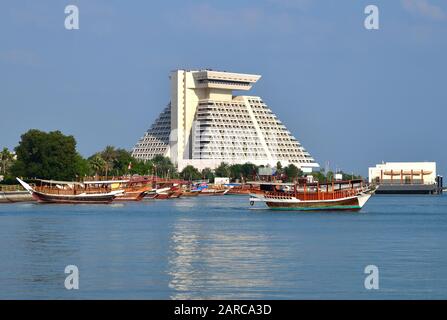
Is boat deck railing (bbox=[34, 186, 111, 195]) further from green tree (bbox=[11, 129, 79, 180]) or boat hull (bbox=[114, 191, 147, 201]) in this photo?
green tree (bbox=[11, 129, 79, 180])

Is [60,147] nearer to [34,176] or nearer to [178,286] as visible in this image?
[34,176]

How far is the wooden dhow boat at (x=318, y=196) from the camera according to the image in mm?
110000

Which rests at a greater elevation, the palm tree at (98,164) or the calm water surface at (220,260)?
the palm tree at (98,164)

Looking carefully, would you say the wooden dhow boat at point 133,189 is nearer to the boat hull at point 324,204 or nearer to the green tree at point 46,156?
the green tree at point 46,156

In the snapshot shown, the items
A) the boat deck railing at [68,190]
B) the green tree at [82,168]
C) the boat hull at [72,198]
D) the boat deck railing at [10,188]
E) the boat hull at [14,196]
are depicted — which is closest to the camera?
the boat hull at [72,198]

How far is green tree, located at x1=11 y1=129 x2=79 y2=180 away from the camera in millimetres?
160000

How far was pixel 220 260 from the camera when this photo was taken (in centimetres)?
4959

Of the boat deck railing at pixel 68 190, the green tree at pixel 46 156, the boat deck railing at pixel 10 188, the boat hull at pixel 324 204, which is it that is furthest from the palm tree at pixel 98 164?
the boat hull at pixel 324 204

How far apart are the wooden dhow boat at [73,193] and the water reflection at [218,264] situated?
6324 cm

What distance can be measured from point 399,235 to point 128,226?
21787 mm

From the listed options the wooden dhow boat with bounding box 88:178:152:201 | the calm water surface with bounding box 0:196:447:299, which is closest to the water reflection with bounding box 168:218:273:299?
the calm water surface with bounding box 0:196:447:299

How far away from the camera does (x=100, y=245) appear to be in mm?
59312

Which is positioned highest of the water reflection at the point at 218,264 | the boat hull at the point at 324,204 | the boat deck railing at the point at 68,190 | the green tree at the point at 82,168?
the green tree at the point at 82,168

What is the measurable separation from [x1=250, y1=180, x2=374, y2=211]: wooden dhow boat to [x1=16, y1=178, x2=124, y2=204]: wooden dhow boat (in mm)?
27552
